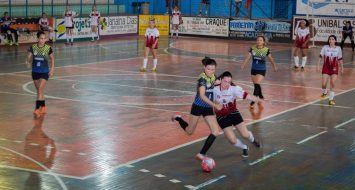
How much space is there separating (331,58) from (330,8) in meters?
26.6

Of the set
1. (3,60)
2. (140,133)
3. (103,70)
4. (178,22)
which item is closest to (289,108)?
(140,133)

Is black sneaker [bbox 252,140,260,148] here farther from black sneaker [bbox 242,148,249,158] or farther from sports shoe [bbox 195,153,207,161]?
sports shoe [bbox 195,153,207,161]

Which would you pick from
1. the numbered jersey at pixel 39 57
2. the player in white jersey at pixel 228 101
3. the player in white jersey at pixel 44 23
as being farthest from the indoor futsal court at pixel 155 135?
the player in white jersey at pixel 44 23

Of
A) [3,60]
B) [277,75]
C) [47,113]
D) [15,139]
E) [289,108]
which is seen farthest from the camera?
[3,60]

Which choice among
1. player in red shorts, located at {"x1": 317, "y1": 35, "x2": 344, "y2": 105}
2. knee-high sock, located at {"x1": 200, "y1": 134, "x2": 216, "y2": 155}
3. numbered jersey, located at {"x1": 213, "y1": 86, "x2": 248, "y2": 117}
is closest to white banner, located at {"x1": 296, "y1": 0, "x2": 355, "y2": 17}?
player in red shorts, located at {"x1": 317, "y1": 35, "x2": 344, "y2": 105}

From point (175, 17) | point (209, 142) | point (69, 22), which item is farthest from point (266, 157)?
point (175, 17)

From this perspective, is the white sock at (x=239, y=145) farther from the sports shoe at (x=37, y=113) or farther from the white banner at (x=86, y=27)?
the white banner at (x=86, y=27)

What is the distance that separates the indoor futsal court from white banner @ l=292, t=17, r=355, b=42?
15.2 m

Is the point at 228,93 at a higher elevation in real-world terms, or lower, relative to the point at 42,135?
higher

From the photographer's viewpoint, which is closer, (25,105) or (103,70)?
(25,105)

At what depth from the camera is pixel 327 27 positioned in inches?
1778

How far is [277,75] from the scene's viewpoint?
94.4 feet

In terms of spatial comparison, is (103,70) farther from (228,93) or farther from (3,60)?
(228,93)

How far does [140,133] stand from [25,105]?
5.45m
